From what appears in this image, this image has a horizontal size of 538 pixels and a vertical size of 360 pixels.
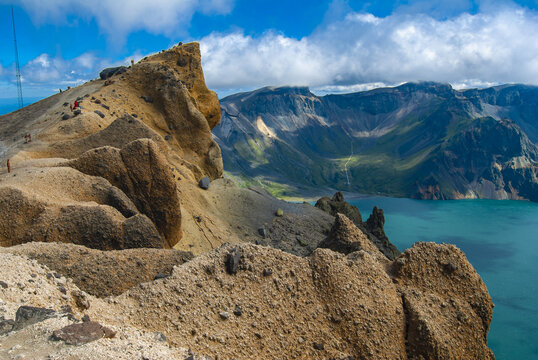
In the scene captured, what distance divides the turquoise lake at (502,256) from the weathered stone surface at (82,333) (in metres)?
81.0

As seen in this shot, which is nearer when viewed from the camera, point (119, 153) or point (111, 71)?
point (119, 153)

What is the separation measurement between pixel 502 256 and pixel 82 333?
15429 centimetres

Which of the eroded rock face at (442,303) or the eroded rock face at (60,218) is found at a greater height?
the eroded rock face at (60,218)

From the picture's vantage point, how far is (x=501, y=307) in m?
90.9

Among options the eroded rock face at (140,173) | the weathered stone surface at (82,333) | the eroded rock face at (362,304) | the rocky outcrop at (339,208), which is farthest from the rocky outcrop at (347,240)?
the rocky outcrop at (339,208)

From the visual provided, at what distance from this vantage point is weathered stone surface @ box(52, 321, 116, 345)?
7918 millimetres

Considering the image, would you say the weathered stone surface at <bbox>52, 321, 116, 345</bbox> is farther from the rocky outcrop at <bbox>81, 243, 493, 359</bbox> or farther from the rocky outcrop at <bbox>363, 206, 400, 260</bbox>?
the rocky outcrop at <bbox>363, 206, 400, 260</bbox>

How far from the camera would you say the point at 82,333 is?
8.20m

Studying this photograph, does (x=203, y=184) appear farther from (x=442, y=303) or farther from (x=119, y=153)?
(x=442, y=303)

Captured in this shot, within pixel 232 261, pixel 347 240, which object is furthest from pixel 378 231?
pixel 232 261

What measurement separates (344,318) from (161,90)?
4286 centimetres

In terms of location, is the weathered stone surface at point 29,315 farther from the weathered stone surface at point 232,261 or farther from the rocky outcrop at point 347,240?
the rocky outcrop at point 347,240

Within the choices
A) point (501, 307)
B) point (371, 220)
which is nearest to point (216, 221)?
point (371, 220)

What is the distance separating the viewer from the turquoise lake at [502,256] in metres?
77.8
